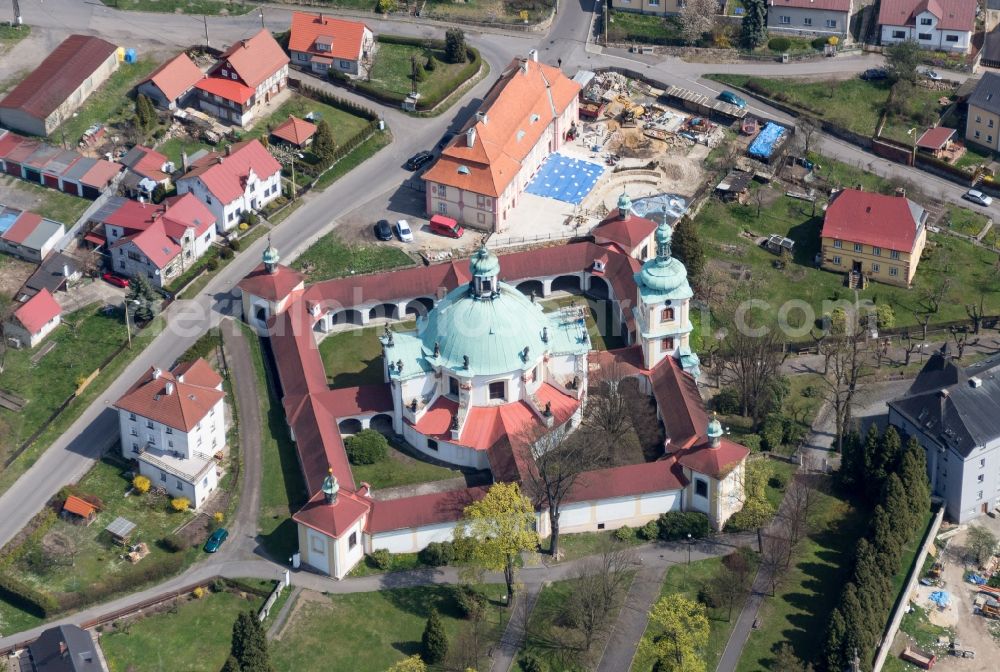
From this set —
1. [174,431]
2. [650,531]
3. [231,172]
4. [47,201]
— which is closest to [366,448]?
[174,431]

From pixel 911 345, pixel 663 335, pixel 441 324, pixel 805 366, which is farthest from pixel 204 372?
pixel 911 345

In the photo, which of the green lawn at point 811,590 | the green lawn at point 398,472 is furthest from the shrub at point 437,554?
the green lawn at point 811,590

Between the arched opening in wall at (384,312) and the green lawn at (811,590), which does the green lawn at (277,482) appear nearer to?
the arched opening in wall at (384,312)

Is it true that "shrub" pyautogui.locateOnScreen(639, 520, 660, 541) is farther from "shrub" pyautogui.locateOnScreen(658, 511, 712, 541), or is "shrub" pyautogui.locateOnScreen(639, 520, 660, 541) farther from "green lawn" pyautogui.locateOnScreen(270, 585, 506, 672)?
"green lawn" pyautogui.locateOnScreen(270, 585, 506, 672)

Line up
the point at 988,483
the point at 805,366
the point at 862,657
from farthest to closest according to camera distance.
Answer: the point at 805,366 < the point at 988,483 < the point at 862,657

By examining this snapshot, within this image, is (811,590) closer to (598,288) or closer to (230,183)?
(598,288)

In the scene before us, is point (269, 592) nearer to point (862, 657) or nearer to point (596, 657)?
point (596, 657)
